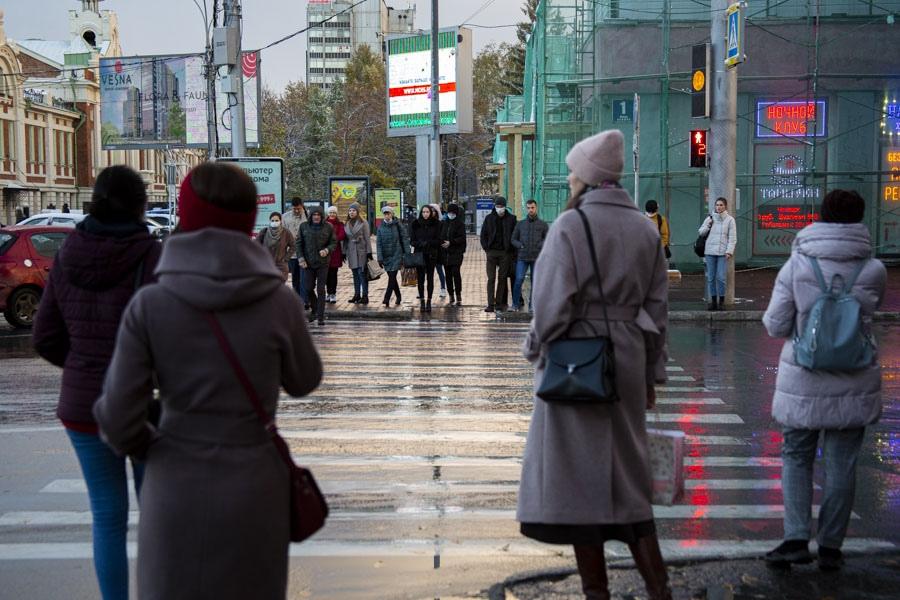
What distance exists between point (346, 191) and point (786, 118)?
1638 cm

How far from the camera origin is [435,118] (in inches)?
1198

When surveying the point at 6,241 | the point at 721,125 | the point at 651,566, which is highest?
the point at 721,125

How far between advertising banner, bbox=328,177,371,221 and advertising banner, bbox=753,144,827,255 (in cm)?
1498

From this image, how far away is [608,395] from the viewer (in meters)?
4.34

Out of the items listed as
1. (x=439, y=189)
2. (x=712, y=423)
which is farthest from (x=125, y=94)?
(x=712, y=423)

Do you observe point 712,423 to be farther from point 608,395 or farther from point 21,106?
point 21,106

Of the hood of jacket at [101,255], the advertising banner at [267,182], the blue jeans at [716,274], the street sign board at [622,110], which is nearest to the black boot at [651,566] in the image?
the hood of jacket at [101,255]

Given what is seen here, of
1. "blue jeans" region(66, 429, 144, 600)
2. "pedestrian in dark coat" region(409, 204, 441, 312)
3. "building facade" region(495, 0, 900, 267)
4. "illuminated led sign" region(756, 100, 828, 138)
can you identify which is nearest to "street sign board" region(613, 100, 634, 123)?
"building facade" region(495, 0, 900, 267)

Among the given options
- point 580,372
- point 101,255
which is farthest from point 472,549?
point 101,255

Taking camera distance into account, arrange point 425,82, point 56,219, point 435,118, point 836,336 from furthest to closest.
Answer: point 425,82, point 56,219, point 435,118, point 836,336

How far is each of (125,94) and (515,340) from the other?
33.7m

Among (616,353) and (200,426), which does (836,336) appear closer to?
(616,353)

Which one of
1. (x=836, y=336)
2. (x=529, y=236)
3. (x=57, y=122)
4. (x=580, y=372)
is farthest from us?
(x=57, y=122)

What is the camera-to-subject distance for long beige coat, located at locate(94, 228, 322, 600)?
3.30 meters
